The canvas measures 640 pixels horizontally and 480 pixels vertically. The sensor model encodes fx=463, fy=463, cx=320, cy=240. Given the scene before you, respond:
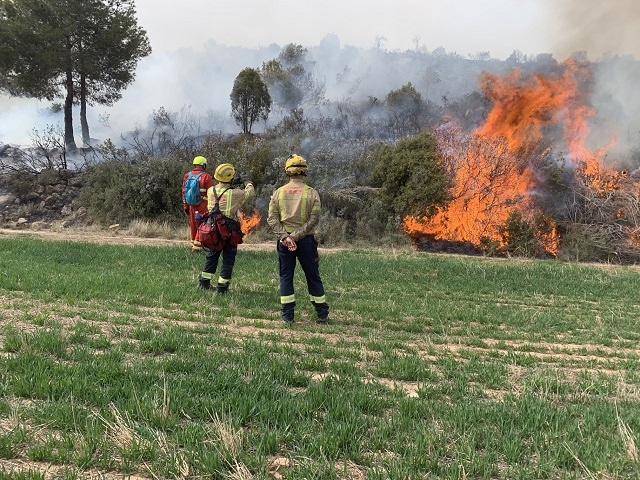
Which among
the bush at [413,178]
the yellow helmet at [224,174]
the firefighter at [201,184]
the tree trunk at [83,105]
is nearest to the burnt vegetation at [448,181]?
the bush at [413,178]

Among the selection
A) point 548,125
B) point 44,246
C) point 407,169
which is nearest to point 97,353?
point 44,246

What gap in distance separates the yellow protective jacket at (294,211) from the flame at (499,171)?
15.8 m

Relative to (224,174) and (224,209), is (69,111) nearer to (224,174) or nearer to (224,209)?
(224,174)

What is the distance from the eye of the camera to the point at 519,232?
20375mm

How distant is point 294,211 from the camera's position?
249 inches

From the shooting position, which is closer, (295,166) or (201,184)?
(295,166)

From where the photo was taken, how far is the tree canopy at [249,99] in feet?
128

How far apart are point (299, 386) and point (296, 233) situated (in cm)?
288

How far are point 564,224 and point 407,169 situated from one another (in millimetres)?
8261

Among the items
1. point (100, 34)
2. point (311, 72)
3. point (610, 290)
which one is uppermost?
point (311, 72)

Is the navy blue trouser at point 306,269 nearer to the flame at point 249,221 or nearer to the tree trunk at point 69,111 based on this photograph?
the flame at point 249,221

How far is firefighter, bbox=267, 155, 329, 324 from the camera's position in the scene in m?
6.27

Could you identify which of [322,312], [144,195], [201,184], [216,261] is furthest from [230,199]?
[144,195]

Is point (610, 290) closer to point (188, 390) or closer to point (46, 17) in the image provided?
point (188, 390)
